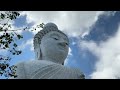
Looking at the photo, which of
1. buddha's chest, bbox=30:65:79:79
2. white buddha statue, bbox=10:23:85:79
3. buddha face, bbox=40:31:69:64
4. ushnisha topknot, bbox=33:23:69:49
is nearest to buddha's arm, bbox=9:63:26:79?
white buddha statue, bbox=10:23:85:79

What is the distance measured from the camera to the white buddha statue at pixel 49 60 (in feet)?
18.5

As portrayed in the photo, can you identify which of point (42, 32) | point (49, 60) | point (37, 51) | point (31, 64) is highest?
point (42, 32)

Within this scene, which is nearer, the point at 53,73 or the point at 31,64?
the point at 53,73

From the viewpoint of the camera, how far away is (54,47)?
639 cm

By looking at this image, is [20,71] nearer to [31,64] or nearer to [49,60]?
[31,64]

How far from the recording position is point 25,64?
230 inches

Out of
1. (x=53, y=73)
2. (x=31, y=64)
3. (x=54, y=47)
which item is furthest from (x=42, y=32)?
(x=53, y=73)

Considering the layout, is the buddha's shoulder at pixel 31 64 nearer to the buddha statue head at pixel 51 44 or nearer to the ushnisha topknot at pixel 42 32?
the buddha statue head at pixel 51 44

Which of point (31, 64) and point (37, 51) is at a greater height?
point (37, 51)

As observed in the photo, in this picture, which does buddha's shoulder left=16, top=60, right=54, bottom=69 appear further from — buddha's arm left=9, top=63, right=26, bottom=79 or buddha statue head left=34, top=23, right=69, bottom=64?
buddha statue head left=34, top=23, right=69, bottom=64

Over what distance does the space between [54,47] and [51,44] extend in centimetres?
10
